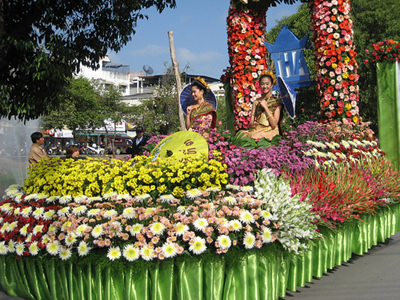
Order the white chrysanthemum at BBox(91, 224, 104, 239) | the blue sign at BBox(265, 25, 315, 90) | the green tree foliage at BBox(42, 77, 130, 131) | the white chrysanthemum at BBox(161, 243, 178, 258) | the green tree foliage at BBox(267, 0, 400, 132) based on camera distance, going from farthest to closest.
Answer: the green tree foliage at BBox(42, 77, 130, 131), the green tree foliage at BBox(267, 0, 400, 132), the blue sign at BBox(265, 25, 315, 90), the white chrysanthemum at BBox(91, 224, 104, 239), the white chrysanthemum at BBox(161, 243, 178, 258)

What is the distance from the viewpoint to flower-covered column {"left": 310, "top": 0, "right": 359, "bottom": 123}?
7.75m

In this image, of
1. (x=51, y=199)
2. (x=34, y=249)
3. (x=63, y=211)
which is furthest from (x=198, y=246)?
(x=51, y=199)

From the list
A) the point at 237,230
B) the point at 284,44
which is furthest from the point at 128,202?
the point at 284,44

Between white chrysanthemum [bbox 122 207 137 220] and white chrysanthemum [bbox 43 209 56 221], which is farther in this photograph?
white chrysanthemum [bbox 43 209 56 221]

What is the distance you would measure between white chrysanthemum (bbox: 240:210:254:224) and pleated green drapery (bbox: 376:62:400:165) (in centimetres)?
521

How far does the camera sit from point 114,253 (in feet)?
10.6

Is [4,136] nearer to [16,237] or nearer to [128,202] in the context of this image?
[16,237]

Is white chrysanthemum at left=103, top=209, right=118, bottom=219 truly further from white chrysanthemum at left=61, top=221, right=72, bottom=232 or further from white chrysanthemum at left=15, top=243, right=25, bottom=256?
white chrysanthemum at left=15, top=243, right=25, bottom=256

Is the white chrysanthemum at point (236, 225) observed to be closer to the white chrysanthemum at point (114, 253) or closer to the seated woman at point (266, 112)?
the white chrysanthemum at point (114, 253)

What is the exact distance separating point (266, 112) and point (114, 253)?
14.3 ft

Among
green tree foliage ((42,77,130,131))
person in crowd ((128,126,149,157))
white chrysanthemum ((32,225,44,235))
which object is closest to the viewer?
white chrysanthemum ((32,225,44,235))

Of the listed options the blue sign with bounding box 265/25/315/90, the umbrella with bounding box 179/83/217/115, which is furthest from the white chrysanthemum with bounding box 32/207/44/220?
the blue sign with bounding box 265/25/315/90

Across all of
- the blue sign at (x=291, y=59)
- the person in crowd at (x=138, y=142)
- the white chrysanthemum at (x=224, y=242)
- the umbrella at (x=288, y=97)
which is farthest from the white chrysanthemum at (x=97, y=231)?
the blue sign at (x=291, y=59)

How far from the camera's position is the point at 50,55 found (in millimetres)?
5891
